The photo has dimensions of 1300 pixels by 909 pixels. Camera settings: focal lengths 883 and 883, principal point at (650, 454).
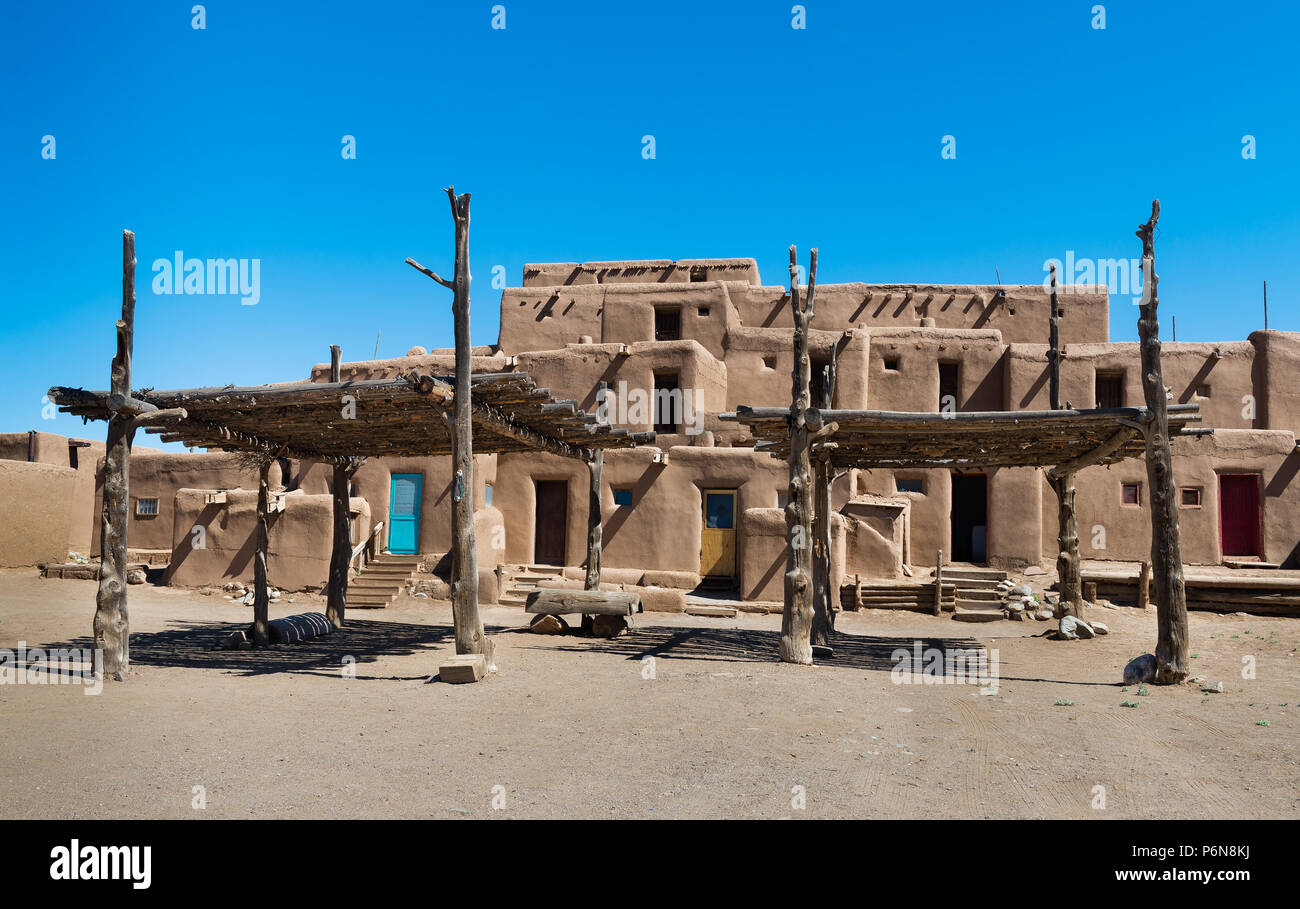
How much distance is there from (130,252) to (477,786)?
8296 millimetres

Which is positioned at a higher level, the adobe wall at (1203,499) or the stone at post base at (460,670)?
the adobe wall at (1203,499)

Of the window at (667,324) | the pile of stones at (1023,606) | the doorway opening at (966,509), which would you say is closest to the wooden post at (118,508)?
the pile of stones at (1023,606)

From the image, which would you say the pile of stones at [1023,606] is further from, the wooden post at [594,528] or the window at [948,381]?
the wooden post at [594,528]

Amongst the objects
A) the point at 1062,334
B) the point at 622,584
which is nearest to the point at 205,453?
the point at 622,584

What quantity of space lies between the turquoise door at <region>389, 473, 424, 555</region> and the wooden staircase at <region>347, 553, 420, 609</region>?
0.83m

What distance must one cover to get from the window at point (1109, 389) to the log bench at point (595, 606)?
56.6 ft

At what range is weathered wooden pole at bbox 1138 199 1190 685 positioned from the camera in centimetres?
1056

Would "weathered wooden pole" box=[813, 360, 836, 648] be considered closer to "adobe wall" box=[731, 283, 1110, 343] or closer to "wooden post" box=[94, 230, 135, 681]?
"wooden post" box=[94, 230, 135, 681]

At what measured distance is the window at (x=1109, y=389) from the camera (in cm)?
2538

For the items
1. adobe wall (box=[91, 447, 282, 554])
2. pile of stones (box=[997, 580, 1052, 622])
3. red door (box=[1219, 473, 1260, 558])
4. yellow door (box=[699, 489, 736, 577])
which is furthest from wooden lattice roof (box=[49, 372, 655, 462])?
red door (box=[1219, 473, 1260, 558])

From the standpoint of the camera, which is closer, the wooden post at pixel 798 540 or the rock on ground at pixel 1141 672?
the rock on ground at pixel 1141 672

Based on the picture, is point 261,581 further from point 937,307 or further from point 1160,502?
point 937,307

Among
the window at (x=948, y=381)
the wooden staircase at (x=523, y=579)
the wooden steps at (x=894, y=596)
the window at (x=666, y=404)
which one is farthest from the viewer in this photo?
the window at (x=948, y=381)

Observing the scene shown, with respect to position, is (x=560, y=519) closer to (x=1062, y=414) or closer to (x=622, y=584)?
(x=622, y=584)
